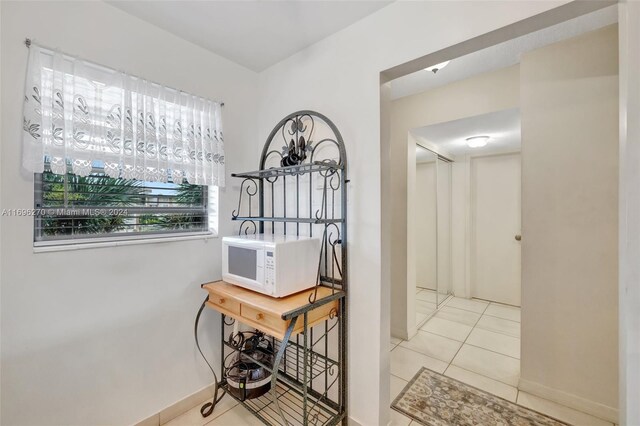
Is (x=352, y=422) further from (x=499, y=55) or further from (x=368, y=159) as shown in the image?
(x=499, y=55)

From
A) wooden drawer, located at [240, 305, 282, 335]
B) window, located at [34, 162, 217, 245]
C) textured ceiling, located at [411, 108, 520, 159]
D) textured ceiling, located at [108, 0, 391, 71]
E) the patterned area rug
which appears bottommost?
the patterned area rug

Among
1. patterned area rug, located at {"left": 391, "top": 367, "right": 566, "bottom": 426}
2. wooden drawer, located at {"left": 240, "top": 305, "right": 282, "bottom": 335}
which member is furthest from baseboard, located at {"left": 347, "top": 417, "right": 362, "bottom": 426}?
wooden drawer, located at {"left": 240, "top": 305, "right": 282, "bottom": 335}

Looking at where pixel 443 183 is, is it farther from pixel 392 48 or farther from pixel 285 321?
pixel 285 321

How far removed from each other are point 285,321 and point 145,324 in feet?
3.10

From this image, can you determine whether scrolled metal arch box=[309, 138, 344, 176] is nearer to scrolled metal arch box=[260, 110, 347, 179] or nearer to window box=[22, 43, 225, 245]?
scrolled metal arch box=[260, 110, 347, 179]

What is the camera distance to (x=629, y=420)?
755 millimetres

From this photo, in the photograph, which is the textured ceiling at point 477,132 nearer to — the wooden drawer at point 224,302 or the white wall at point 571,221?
the white wall at point 571,221

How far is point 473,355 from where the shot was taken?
2.45 m

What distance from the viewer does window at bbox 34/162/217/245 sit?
1361 millimetres

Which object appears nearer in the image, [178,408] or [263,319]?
[263,319]

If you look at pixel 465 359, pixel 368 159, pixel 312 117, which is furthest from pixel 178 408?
pixel 465 359

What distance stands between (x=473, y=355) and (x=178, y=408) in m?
2.45

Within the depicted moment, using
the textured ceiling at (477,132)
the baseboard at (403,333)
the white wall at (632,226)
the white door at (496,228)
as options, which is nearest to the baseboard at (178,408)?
the baseboard at (403,333)

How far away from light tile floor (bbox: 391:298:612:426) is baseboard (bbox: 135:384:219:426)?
1.29 m
